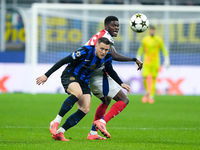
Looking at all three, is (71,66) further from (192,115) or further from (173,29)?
(173,29)

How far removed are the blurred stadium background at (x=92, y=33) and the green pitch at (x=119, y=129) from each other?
16.7 feet

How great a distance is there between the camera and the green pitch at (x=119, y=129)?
21.2 ft

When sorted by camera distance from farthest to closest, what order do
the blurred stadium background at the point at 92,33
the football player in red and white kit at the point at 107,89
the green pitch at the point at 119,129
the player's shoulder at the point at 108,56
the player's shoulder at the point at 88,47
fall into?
the blurred stadium background at the point at 92,33, the football player in red and white kit at the point at 107,89, the player's shoulder at the point at 108,56, the player's shoulder at the point at 88,47, the green pitch at the point at 119,129

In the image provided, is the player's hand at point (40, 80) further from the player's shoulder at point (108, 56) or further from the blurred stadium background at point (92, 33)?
the blurred stadium background at point (92, 33)

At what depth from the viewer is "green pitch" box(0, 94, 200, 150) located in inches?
255

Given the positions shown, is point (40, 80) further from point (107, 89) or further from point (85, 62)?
point (107, 89)

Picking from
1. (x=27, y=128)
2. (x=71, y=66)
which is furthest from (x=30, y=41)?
(x=71, y=66)

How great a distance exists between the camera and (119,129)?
874 cm

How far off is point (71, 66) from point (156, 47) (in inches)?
337

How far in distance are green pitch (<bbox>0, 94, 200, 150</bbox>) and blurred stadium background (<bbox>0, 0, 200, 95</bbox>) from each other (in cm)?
509

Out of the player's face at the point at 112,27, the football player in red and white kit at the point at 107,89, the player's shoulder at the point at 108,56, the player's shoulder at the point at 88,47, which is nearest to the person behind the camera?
the player's shoulder at the point at 88,47

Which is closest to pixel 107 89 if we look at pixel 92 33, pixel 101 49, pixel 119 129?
pixel 101 49

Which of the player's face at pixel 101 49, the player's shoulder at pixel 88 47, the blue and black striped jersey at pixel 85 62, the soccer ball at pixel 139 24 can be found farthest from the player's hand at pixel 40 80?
the soccer ball at pixel 139 24

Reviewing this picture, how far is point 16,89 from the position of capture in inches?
760
